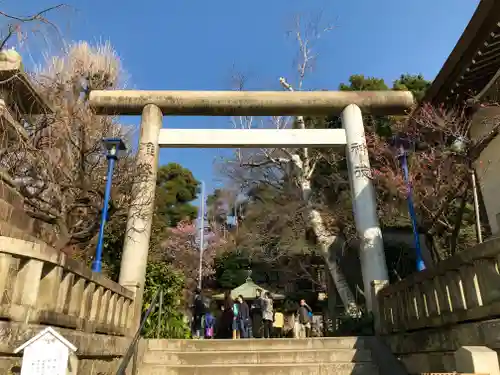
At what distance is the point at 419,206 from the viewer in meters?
8.37

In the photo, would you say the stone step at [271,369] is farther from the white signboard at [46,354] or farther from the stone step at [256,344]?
the white signboard at [46,354]

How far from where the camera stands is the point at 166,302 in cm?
886

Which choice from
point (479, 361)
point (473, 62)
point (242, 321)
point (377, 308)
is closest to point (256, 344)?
point (377, 308)

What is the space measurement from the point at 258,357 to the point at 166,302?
3226 mm

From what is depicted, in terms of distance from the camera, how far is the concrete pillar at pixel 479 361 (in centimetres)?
305

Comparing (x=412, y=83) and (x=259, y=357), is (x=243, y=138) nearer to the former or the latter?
(x=259, y=357)

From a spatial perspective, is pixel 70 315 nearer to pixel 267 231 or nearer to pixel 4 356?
pixel 4 356

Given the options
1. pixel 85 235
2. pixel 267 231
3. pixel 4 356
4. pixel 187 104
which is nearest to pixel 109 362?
pixel 4 356

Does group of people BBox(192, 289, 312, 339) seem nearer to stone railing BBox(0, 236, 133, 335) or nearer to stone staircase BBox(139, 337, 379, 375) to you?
stone staircase BBox(139, 337, 379, 375)

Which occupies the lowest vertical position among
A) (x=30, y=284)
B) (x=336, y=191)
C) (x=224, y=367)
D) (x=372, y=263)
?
(x=224, y=367)

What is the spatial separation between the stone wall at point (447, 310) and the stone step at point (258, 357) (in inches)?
29.8

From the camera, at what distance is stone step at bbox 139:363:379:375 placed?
577 cm

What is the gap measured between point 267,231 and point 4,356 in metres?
14.4

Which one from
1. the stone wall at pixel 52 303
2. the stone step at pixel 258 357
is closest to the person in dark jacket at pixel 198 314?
the stone step at pixel 258 357
